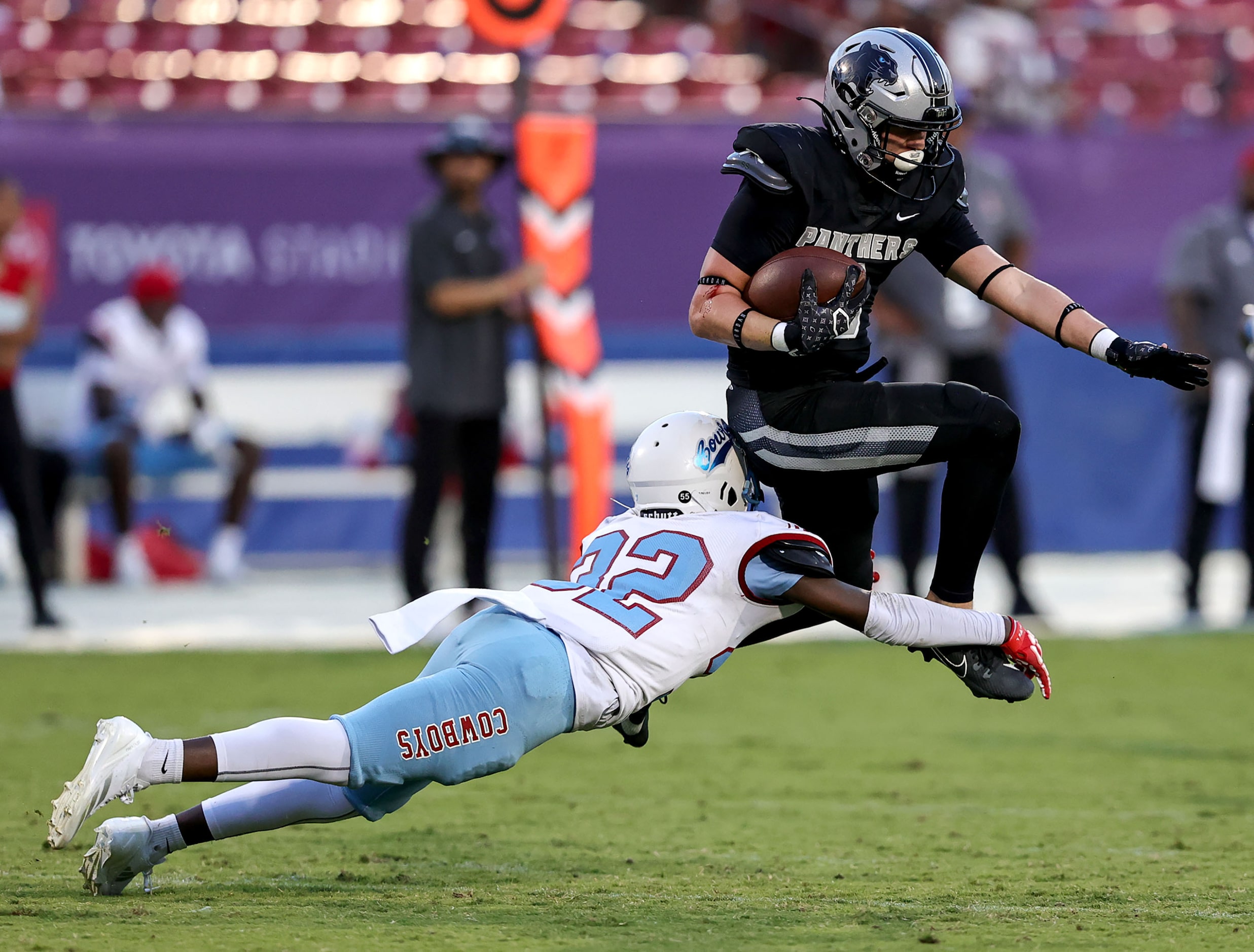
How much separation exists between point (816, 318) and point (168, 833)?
186cm

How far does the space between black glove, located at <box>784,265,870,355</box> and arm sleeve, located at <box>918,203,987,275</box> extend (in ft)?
2.02

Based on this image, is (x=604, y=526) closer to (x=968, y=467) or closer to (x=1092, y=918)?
(x=968, y=467)

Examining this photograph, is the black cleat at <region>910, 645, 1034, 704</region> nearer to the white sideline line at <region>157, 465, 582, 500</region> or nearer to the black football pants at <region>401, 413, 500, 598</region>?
the black football pants at <region>401, 413, 500, 598</region>

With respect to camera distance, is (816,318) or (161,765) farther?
(816,318)

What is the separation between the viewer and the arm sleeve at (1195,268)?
8.79 m

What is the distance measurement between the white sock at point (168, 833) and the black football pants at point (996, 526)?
4667 millimetres

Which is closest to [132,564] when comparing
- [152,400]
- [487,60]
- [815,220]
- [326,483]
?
[152,400]

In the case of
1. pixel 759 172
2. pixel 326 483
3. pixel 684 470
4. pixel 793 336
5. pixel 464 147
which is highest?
pixel 464 147

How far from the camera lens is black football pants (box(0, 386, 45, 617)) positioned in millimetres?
8078

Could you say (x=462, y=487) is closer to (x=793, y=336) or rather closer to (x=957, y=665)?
(x=957, y=665)

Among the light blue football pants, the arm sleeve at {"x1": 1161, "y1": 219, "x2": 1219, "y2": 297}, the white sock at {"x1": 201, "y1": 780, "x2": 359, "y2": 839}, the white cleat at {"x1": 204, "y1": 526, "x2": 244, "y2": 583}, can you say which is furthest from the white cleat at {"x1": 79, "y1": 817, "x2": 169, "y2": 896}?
the white cleat at {"x1": 204, "y1": 526, "x2": 244, "y2": 583}

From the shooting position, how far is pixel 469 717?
3.68 metres

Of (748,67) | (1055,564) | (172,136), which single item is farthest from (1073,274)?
(172,136)

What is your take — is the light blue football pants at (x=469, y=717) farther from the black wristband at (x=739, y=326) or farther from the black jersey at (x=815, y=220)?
the black jersey at (x=815, y=220)
